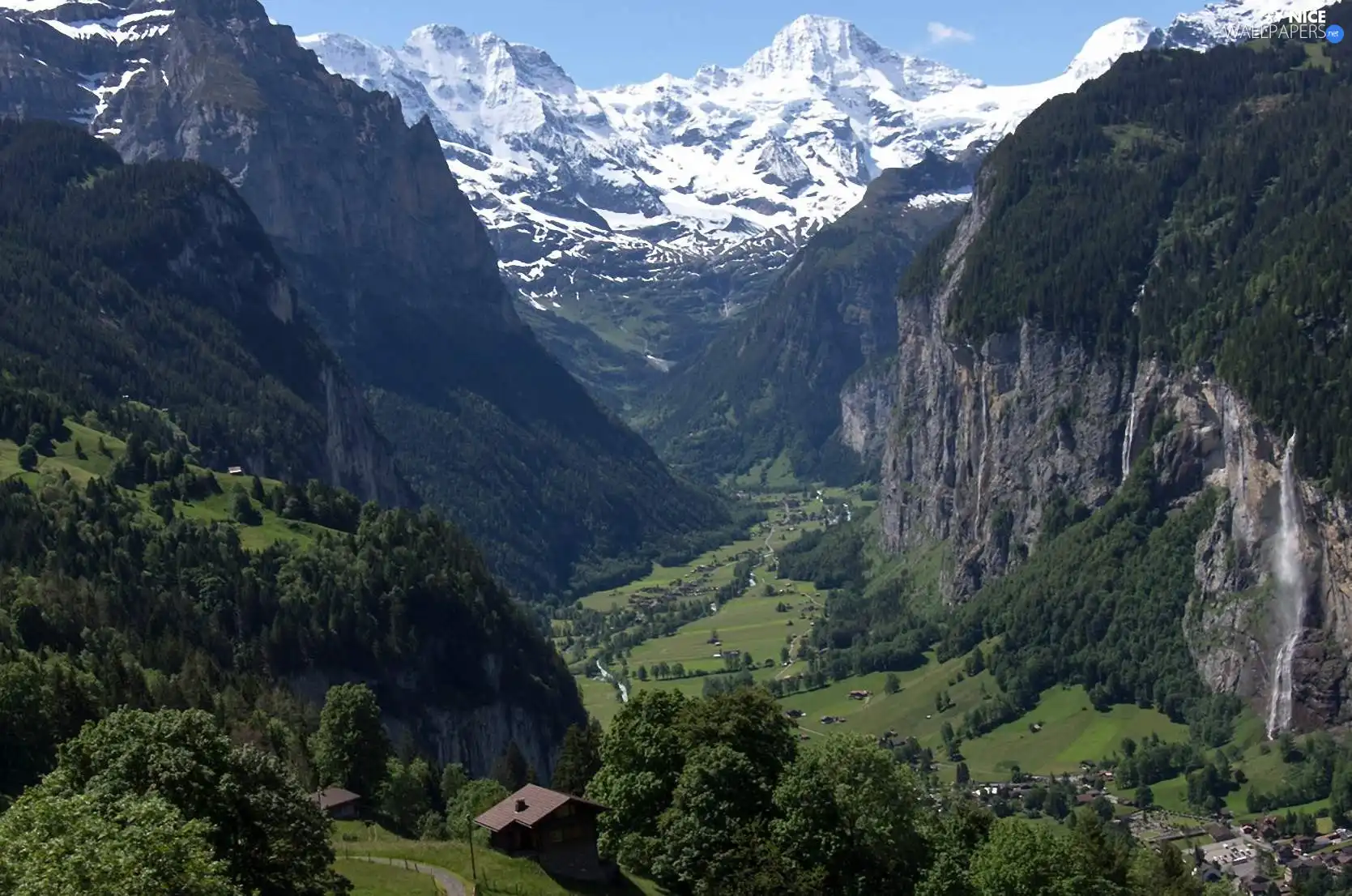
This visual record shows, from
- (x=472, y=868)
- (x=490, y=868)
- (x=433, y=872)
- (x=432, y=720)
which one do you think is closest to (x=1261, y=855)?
(x=432, y=720)

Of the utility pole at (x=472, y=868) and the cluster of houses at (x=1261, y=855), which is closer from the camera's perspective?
the utility pole at (x=472, y=868)

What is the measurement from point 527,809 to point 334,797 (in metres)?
25.5

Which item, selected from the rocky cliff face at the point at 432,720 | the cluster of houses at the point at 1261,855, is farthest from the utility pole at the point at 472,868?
the cluster of houses at the point at 1261,855

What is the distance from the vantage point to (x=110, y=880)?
59.6 meters

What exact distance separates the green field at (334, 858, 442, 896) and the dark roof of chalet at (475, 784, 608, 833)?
5.92 meters

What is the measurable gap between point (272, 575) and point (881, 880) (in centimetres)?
11230

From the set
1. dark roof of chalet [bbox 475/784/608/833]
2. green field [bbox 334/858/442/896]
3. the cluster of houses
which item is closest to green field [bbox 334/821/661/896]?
green field [bbox 334/858/442/896]

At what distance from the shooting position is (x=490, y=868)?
96.5 m

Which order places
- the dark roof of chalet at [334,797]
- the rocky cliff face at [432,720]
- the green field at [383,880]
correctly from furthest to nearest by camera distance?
the rocky cliff face at [432,720]
the dark roof of chalet at [334,797]
the green field at [383,880]

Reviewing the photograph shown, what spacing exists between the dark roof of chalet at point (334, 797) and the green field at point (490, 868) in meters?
11.0

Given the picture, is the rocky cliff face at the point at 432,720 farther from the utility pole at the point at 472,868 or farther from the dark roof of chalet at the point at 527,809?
the utility pole at the point at 472,868

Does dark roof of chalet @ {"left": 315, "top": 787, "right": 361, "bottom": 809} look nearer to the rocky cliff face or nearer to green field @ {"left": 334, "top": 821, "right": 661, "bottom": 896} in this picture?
green field @ {"left": 334, "top": 821, "right": 661, "bottom": 896}

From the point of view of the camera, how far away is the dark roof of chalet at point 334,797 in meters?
118

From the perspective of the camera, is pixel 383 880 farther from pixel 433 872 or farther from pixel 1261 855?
pixel 1261 855
